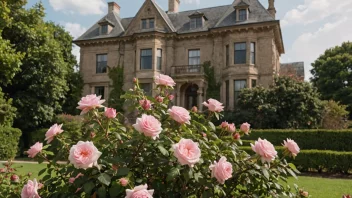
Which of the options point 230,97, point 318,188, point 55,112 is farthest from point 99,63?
point 318,188

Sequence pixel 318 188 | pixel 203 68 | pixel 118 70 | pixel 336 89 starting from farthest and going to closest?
pixel 336 89 < pixel 118 70 < pixel 203 68 < pixel 318 188

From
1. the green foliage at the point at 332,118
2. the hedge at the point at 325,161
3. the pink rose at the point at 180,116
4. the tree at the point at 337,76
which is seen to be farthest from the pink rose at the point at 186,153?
the tree at the point at 337,76

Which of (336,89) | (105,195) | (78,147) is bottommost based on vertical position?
(105,195)

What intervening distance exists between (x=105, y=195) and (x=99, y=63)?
1119 inches

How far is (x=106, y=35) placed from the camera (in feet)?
96.5

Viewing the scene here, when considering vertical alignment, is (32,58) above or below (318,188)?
above

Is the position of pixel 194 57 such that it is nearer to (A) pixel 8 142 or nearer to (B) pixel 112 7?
(B) pixel 112 7

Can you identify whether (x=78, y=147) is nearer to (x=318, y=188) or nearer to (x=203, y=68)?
(x=318, y=188)

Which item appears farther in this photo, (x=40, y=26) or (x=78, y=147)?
(x=40, y=26)

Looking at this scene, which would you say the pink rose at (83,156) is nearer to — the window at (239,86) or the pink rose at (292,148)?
the pink rose at (292,148)

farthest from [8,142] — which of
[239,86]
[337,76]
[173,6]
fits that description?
[337,76]

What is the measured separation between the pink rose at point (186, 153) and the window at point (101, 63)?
28071 mm

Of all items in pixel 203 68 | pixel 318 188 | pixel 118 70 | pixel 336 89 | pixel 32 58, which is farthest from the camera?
pixel 336 89

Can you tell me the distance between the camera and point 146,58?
27.4 metres
